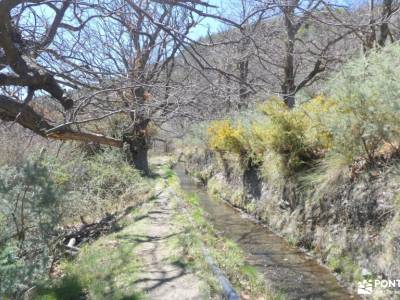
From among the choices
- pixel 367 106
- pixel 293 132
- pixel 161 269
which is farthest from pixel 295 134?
pixel 161 269

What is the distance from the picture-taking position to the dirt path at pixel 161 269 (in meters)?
6.07

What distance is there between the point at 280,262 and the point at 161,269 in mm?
2792

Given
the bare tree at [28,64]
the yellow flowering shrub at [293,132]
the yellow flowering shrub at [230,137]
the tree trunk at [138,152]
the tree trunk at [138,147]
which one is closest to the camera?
the bare tree at [28,64]

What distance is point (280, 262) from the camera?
348 inches

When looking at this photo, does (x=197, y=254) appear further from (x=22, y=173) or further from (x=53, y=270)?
(x=22, y=173)

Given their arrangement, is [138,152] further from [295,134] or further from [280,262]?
[280,262]

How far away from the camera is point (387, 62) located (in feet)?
22.6

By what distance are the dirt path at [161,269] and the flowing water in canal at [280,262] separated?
5.37 feet

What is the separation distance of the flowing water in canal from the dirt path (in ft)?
5.37

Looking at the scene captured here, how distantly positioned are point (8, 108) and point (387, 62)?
18.1 ft

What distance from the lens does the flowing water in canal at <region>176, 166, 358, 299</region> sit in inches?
285

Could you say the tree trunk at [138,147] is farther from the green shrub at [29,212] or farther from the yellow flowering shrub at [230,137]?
the green shrub at [29,212]

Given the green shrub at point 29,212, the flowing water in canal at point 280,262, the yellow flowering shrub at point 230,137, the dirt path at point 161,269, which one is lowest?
the flowing water in canal at point 280,262

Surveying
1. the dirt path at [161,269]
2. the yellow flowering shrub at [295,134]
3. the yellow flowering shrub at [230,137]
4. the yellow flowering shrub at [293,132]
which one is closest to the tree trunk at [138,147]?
the yellow flowering shrub at [230,137]
